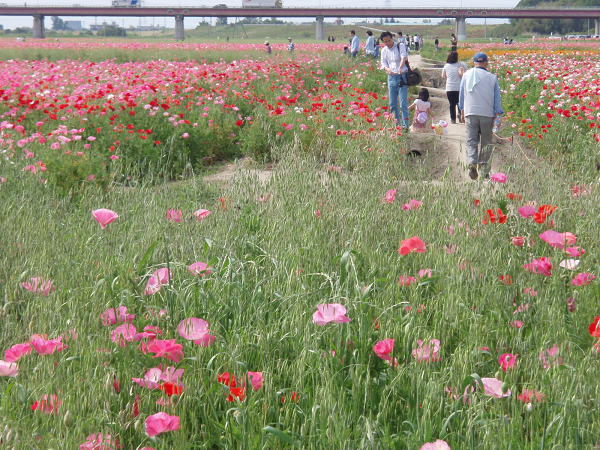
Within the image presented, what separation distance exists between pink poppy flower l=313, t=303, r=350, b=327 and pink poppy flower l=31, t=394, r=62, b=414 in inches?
34.3

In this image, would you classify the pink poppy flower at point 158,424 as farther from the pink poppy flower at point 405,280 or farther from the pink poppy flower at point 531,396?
the pink poppy flower at point 405,280

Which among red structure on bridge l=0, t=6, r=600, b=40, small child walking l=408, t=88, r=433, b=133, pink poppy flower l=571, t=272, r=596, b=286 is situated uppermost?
red structure on bridge l=0, t=6, r=600, b=40

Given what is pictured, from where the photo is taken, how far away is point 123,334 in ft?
7.04

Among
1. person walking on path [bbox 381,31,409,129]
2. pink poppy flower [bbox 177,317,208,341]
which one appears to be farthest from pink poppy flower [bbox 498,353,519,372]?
person walking on path [bbox 381,31,409,129]

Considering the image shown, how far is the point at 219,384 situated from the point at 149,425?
0.36 m

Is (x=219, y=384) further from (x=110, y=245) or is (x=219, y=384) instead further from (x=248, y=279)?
(x=110, y=245)

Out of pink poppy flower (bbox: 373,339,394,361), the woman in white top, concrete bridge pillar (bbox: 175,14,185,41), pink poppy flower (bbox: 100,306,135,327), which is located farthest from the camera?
concrete bridge pillar (bbox: 175,14,185,41)

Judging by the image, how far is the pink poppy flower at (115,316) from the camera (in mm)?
2266

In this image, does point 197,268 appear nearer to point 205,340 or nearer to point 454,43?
point 205,340

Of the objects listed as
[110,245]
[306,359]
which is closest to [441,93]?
[110,245]

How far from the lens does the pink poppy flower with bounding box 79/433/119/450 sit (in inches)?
64.6

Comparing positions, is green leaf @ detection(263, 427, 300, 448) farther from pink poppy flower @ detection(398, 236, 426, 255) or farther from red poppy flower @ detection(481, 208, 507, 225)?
red poppy flower @ detection(481, 208, 507, 225)

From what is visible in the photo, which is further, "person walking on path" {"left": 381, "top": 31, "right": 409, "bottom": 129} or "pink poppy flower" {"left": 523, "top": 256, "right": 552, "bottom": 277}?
"person walking on path" {"left": 381, "top": 31, "right": 409, "bottom": 129}

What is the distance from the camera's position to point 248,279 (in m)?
2.97
